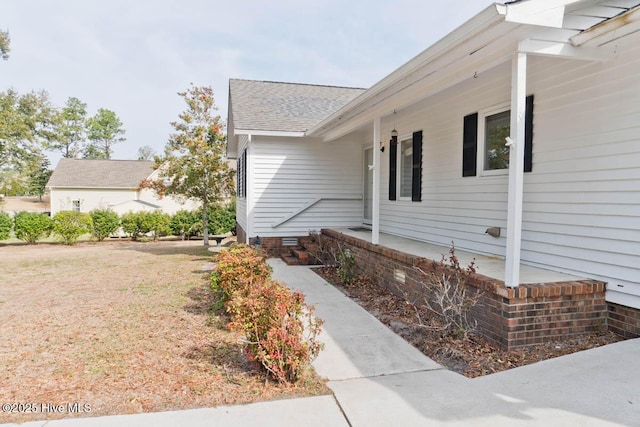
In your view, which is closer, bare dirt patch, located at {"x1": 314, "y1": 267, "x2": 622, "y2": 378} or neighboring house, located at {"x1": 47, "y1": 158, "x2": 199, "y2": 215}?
bare dirt patch, located at {"x1": 314, "y1": 267, "x2": 622, "y2": 378}

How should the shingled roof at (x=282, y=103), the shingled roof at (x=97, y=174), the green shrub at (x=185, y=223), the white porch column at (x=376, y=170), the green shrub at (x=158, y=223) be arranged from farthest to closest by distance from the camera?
1. the shingled roof at (x=97, y=174)
2. the green shrub at (x=185, y=223)
3. the green shrub at (x=158, y=223)
4. the shingled roof at (x=282, y=103)
5. the white porch column at (x=376, y=170)

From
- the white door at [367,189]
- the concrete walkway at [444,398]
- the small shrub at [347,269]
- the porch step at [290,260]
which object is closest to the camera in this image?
the concrete walkway at [444,398]

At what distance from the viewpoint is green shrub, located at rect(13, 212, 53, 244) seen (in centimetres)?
1628

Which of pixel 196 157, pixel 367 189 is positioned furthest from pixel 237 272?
pixel 196 157

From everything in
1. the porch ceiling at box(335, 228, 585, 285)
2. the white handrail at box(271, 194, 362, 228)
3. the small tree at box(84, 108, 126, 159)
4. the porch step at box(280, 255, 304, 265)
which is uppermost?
the small tree at box(84, 108, 126, 159)

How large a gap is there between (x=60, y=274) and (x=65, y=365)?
610 cm

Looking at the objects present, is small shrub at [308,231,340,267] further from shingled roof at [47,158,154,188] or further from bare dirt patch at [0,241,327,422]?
shingled roof at [47,158,154,188]

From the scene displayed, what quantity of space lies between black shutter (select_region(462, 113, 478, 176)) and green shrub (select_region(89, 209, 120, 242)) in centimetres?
1740

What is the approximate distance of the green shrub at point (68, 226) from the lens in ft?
53.2

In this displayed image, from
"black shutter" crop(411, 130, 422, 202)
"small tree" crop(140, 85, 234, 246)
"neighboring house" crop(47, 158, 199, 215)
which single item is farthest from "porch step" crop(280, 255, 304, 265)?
"neighboring house" crop(47, 158, 199, 215)

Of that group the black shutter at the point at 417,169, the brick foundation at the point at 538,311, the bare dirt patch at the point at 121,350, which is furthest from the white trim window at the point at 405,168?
the bare dirt patch at the point at 121,350

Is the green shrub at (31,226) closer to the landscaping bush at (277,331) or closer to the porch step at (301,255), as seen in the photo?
the porch step at (301,255)

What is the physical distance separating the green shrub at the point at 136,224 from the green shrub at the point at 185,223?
108cm

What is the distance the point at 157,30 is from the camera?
40.9ft
